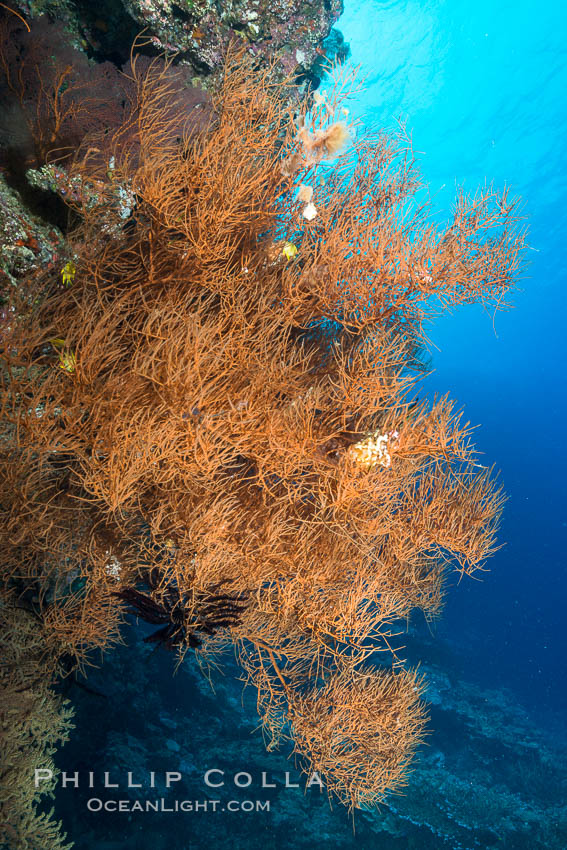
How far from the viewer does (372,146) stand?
4.15 m

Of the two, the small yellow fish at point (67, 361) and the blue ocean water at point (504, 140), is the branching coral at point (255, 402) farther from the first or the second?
the blue ocean water at point (504, 140)

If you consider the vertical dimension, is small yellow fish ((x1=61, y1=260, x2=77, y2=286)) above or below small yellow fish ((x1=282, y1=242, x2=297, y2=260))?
below

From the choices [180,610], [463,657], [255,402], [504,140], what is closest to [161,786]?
[180,610]

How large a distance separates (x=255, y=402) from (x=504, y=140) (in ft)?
108

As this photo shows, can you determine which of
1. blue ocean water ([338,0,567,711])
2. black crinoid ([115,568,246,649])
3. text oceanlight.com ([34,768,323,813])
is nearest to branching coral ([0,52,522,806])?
black crinoid ([115,568,246,649])

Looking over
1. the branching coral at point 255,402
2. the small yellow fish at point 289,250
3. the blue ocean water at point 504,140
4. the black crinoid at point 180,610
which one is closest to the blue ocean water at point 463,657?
the blue ocean water at point 504,140

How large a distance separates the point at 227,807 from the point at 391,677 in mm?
4196

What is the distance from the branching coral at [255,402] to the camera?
2.71 meters

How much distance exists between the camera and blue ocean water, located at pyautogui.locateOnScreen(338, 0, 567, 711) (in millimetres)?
18688

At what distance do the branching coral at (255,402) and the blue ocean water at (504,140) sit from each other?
1101cm

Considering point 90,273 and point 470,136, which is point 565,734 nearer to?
point 90,273

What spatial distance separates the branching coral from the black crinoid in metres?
0.04

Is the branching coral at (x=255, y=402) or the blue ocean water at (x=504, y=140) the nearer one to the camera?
the branching coral at (x=255, y=402)

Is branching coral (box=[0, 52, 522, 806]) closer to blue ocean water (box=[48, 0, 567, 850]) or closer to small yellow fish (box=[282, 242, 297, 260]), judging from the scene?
small yellow fish (box=[282, 242, 297, 260])
